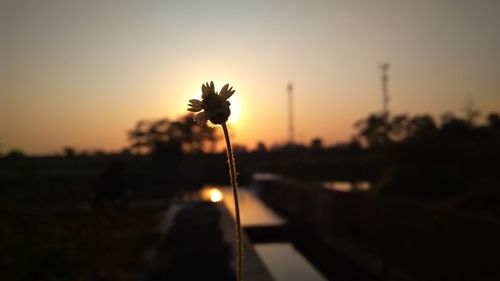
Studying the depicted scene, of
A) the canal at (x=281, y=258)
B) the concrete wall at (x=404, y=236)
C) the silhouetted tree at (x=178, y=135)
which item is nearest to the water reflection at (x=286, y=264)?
the canal at (x=281, y=258)

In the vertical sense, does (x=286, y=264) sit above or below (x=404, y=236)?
below

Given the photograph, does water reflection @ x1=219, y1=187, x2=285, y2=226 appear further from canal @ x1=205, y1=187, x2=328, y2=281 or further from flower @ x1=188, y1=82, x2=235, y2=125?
flower @ x1=188, y1=82, x2=235, y2=125

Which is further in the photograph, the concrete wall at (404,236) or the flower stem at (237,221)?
the concrete wall at (404,236)


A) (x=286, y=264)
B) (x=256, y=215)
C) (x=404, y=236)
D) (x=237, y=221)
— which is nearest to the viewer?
(x=237, y=221)

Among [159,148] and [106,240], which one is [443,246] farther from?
[159,148]

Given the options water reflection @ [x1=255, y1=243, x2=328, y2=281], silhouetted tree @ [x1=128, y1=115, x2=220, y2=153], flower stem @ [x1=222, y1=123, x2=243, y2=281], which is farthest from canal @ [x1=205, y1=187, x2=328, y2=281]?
silhouetted tree @ [x1=128, y1=115, x2=220, y2=153]

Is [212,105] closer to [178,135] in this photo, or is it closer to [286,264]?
[286,264]

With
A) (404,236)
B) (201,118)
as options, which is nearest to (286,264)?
(404,236)

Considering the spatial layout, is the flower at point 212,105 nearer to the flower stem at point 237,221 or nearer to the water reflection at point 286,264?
the flower stem at point 237,221
